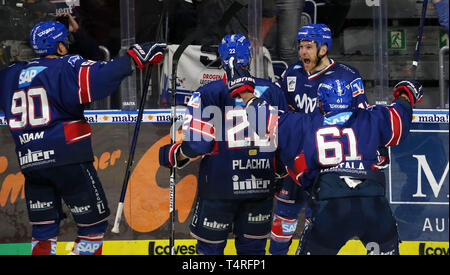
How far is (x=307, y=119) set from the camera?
502 cm

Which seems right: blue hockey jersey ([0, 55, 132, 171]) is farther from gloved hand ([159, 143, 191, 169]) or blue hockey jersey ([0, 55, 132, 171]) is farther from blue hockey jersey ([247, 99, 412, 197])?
blue hockey jersey ([247, 99, 412, 197])

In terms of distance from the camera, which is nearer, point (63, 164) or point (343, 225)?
point (343, 225)

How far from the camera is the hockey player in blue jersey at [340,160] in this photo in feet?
15.6

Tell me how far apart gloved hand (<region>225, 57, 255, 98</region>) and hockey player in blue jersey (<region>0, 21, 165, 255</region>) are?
73 centimetres

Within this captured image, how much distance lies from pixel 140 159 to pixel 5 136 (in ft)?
3.82

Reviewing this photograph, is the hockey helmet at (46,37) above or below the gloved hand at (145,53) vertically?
above

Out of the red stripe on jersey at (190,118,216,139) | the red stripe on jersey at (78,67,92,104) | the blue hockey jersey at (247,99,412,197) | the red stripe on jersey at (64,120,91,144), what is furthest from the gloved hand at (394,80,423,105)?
the red stripe on jersey at (64,120,91,144)

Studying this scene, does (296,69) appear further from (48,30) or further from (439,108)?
(48,30)

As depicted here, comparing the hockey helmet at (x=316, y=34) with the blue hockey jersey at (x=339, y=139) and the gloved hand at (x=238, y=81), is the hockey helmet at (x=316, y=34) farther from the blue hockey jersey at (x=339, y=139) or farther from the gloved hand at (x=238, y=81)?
the blue hockey jersey at (x=339, y=139)

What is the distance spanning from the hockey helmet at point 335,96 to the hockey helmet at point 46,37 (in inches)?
80.6

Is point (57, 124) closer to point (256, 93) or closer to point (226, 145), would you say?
point (226, 145)

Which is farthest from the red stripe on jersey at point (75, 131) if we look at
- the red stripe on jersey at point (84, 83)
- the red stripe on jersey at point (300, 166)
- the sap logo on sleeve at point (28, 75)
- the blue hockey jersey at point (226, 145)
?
the red stripe on jersey at point (300, 166)
